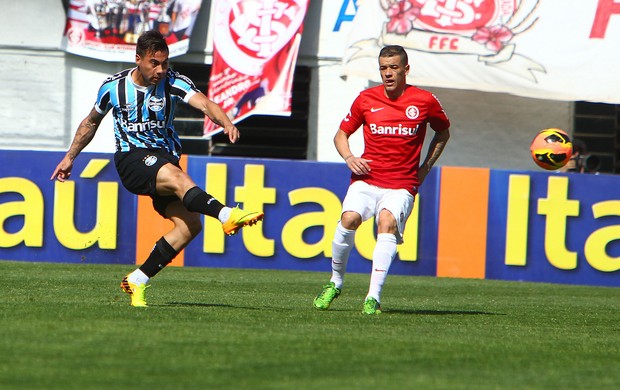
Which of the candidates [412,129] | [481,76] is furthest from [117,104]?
[481,76]

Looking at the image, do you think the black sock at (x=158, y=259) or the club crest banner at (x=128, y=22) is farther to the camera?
the club crest banner at (x=128, y=22)

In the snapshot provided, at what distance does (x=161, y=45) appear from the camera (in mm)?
8539

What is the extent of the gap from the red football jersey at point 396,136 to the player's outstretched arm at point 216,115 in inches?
44.9

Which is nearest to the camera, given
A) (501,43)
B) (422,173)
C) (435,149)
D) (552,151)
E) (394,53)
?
(394,53)

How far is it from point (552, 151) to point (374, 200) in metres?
5.03

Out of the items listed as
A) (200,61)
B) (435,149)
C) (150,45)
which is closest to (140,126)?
(150,45)

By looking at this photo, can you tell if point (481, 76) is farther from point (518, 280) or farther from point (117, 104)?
point (117, 104)

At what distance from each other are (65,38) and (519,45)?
7147 millimetres

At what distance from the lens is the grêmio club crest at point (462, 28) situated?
18.0 m

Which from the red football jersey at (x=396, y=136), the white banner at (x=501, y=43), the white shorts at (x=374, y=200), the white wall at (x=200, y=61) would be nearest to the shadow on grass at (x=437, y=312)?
the white shorts at (x=374, y=200)

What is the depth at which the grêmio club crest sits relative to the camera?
1797 centimetres

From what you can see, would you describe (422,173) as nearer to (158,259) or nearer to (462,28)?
(158,259)

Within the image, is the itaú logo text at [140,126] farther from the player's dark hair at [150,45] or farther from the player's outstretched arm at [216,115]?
the player's dark hair at [150,45]

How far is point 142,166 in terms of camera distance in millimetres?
8609
